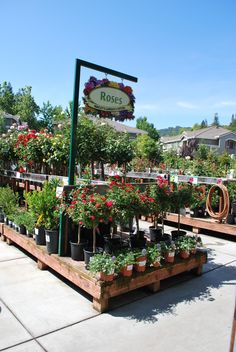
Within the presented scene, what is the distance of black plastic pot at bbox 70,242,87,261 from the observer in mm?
3658

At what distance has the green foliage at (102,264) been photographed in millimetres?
3028

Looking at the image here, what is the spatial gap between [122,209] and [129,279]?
795 mm

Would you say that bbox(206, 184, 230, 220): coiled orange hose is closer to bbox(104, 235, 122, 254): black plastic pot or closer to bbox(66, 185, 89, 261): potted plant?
bbox(104, 235, 122, 254): black plastic pot

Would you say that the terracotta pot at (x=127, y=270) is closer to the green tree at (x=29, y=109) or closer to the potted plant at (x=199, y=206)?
the potted plant at (x=199, y=206)

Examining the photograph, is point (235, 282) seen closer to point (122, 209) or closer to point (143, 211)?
point (143, 211)

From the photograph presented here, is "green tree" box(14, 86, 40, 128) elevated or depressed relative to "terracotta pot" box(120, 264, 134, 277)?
elevated

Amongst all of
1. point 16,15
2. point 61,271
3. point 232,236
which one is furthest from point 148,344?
point 16,15

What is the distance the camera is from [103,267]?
3041mm

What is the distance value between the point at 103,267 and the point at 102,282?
14 centimetres

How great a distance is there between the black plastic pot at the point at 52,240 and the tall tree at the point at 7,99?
50947mm

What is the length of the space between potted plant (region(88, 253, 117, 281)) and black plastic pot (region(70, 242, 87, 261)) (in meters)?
0.52

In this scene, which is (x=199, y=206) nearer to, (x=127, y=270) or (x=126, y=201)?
(x=126, y=201)

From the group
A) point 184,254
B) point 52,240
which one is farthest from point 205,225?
point 52,240

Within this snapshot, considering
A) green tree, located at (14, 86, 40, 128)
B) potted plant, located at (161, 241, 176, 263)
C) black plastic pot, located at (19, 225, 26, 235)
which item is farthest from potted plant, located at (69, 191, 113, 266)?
green tree, located at (14, 86, 40, 128)
